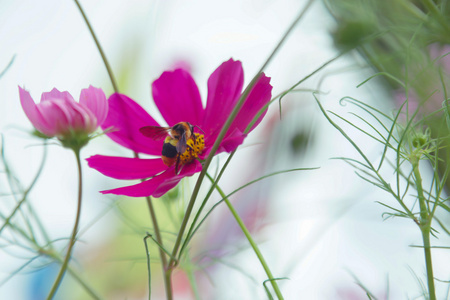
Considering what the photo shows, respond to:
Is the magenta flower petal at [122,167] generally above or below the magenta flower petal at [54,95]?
below

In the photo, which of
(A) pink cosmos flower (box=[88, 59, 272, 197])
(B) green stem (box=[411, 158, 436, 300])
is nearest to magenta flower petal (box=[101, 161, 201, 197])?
(A) pink cosmos flower (box=[88, 59, 272, 197])

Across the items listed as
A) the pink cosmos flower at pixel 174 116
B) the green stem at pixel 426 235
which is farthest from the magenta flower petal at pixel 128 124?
the green stem at pixel 426 235

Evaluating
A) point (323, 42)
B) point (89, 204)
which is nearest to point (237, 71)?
point (323, 42)

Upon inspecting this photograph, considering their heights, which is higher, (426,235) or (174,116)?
(174,116)

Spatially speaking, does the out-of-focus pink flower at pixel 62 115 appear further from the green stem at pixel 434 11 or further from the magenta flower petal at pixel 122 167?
the green stem at pixel 434 11

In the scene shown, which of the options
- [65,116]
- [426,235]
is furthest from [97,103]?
[426,235]

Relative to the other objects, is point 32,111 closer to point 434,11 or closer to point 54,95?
point 54,95
